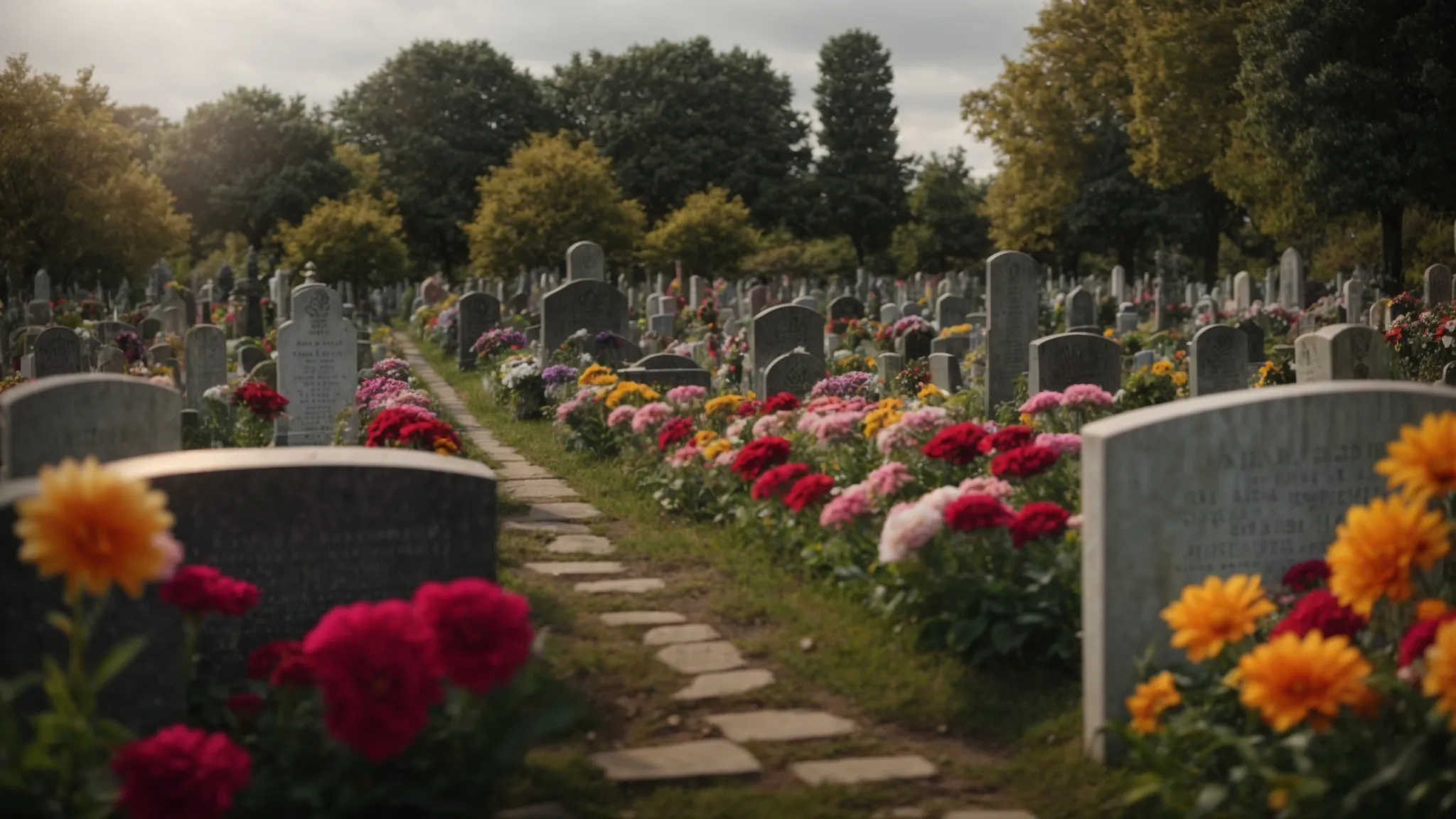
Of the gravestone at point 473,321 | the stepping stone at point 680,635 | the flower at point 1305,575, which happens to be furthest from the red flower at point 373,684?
the gravestone at point 473,321

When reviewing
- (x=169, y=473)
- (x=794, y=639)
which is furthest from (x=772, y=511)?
(x=169, y=473)

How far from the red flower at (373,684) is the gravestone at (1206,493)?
2.51 meters

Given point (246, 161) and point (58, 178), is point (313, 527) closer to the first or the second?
point (58, 178)

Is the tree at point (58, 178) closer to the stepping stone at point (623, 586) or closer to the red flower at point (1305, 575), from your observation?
the stepping stone at point (623, 586)

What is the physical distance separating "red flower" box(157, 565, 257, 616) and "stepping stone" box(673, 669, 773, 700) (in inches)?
74.1

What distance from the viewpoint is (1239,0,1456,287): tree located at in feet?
93.6

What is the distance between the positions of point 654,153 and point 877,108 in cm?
1010

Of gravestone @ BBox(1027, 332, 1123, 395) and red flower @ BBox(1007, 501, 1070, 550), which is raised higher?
gravestone @ BBox(1027, 332, 1123, 395)

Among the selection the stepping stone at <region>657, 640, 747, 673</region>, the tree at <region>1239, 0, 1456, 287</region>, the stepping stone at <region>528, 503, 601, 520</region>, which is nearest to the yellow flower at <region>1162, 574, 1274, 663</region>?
the stepping stone at <region>657, 640, 747, 673</region>

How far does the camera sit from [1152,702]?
16.4 feet

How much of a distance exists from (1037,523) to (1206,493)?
2.88 feet

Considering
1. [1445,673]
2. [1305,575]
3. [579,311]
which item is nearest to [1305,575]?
[1305,575]

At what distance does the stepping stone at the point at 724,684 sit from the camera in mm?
6086

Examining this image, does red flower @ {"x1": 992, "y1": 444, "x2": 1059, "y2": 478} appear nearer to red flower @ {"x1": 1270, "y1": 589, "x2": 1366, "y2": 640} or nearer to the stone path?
the stone path
